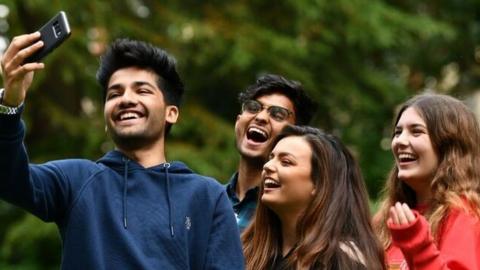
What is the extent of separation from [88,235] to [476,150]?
6.33 feet

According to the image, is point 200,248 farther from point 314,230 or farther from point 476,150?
point 476,150

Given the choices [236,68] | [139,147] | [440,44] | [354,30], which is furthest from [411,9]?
[139,147]

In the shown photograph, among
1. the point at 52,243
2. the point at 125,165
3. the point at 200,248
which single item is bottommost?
the point at 52,243

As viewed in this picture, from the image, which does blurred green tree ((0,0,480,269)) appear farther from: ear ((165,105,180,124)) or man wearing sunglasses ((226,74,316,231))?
ear ((165,105,180,124))

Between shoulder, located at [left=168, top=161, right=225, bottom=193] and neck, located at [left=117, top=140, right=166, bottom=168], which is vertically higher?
neck, located at [left=117, top=140, right=166, bottom=168]

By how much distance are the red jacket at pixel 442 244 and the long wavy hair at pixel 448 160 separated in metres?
0.06

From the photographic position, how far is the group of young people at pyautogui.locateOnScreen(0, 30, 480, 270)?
386 cm

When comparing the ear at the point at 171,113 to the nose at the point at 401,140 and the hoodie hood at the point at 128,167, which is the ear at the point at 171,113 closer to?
the hoodie hood at the point at 128,167

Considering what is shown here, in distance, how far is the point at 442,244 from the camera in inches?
179

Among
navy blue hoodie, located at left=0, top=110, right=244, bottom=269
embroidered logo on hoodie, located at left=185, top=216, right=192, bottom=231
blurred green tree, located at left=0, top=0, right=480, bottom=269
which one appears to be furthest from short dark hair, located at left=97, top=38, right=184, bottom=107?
blurred green tree, located at left=0, top=0, right=480, bottom=269

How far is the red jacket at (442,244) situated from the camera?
4254 mm

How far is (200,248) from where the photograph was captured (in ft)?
13.2

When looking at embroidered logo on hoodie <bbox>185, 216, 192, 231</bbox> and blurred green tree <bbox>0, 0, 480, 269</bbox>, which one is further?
blurred green tree <bbox>0, 0, 480, 269</bbox>

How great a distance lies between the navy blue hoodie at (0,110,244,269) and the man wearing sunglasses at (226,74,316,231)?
101 cm
